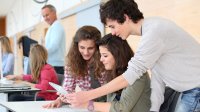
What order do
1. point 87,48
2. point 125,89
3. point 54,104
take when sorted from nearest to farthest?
point 125,89 → point 54,104 → point 87,48

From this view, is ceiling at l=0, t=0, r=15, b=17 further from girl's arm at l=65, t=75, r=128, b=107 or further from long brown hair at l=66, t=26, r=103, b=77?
girl's arm at l=65, t=75, r=128, b=107

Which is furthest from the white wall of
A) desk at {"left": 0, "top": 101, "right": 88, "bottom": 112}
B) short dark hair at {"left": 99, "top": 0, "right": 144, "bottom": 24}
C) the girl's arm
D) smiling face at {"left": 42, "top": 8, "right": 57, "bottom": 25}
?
the girl's arm

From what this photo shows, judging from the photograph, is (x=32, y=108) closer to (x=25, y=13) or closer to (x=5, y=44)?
(x=5, y=44)

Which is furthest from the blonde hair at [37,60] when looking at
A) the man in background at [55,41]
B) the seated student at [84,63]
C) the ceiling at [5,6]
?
the ceiling at [5,6]

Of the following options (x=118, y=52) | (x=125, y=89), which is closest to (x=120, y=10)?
(x=118, y=52)

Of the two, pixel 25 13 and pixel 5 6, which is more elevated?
pixel 5 6

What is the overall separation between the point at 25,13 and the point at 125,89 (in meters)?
8.08

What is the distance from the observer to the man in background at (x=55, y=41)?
11.8 feet

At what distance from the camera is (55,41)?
11.8ft

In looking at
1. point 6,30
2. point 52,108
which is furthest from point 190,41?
point 6,30

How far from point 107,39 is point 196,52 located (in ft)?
1.67

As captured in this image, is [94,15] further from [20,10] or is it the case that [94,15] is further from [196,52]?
[20,10]

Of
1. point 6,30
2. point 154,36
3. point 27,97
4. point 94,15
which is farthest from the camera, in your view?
point 6,30

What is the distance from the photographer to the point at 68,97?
5.02 feet
